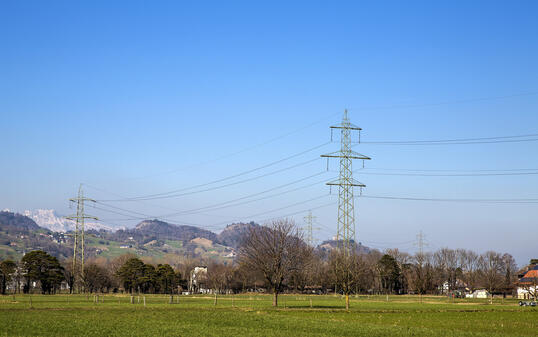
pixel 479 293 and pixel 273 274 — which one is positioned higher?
pixel 273 274

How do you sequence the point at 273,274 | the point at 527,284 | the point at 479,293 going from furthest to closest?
the point at 479,293, the point at 527,284, the point at 273,274

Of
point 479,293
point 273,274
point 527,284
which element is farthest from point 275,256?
point 479,293

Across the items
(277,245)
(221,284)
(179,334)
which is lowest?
(221,284)

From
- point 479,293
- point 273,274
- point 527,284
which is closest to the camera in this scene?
point 273,274

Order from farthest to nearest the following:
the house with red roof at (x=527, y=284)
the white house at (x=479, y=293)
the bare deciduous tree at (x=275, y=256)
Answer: the white house at (x=479, y=293)
the house with red roof at (x=527, y=284)
the bare deciduous tree at (x=275, y=256)

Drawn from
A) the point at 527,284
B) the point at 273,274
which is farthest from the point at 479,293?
the point at 273,274

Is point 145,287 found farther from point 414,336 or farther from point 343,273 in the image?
point 414,336

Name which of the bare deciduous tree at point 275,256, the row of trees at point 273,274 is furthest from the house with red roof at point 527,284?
the bare deciduous tree at point 275,256

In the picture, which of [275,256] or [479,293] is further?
[479,293]

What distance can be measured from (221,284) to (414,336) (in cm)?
16058

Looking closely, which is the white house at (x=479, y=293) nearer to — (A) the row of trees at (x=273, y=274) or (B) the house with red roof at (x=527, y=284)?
(A) the row of trees at (x=273, y=274)

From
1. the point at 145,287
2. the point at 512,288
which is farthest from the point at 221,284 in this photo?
the point at 512,288

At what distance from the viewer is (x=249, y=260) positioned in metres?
75.8

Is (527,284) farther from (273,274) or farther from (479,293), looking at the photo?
(273,274)
